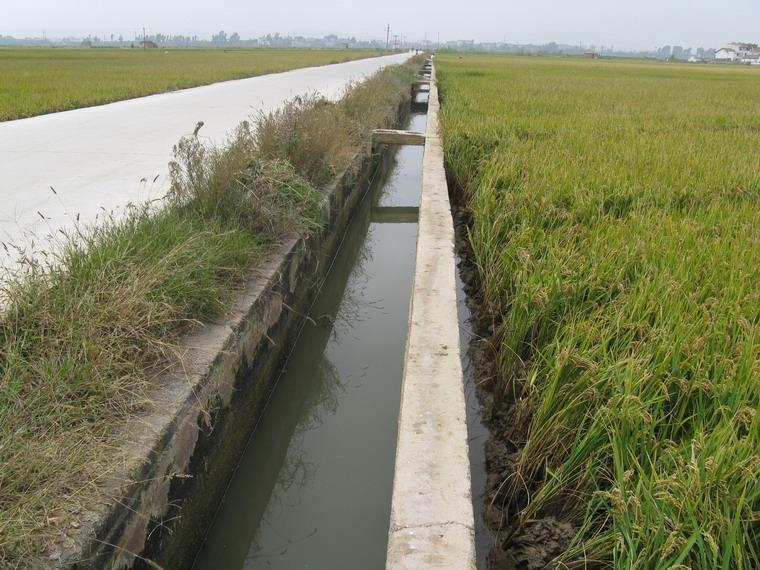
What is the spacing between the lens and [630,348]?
2037 mm

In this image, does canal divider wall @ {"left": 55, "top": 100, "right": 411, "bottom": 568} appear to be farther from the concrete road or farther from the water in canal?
the concrete road

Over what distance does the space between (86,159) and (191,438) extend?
374 centimetres

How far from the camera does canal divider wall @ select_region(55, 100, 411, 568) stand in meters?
1.46

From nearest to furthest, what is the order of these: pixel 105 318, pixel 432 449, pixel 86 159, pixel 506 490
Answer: pixel 432 449
pixel 105 318
pixel 506 490
pixel 86 159

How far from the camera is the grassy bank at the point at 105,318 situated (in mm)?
1419

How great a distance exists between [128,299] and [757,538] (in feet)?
6.24

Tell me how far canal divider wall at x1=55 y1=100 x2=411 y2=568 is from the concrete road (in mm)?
839

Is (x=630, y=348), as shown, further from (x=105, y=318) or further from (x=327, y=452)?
(x=105, y=318)

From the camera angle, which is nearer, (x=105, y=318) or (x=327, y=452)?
(x=105, y=318)

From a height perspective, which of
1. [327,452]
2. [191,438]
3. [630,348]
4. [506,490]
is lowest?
[327,452]

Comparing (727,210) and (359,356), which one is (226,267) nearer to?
(359,356)

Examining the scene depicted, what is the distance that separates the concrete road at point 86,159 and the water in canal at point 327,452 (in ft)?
4.18

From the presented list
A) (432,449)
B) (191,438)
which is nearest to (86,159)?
(191,438)

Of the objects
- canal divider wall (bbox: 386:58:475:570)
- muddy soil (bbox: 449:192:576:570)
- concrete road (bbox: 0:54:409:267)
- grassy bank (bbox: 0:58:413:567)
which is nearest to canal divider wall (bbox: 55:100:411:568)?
grassy bank (bbox: 0:58:413:567)
